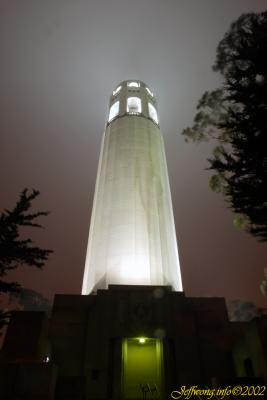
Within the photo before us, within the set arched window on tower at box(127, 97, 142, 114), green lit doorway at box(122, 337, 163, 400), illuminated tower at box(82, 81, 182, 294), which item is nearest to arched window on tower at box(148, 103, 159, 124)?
arched window on tower at box(127, 97, 142, 114)

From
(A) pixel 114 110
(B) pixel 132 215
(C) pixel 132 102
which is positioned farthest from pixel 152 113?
(B) pixel 132 215

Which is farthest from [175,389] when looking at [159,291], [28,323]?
[28,323]

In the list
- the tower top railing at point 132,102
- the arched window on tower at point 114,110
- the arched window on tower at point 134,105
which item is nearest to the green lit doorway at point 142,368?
the tower top railing at point 132,102

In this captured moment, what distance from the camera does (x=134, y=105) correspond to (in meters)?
40.3

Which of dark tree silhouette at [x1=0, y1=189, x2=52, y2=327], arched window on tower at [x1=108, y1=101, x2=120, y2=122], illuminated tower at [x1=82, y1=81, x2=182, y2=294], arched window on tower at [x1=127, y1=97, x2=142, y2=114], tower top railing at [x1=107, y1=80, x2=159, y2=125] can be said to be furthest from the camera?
arched window on tower at [x1=108, y1=101, x2=120, y2=122]

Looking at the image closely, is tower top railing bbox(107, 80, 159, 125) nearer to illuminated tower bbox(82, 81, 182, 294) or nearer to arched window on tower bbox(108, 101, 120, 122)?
arched window on tower bbox(108, 101, 120, 122)

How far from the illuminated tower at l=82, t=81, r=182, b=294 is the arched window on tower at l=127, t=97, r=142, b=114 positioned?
201cm

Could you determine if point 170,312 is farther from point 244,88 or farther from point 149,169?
point 149,169

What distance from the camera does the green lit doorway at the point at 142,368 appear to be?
1673 centimetres

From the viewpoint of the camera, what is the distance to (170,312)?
1881cm

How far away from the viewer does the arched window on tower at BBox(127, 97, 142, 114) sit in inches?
1536

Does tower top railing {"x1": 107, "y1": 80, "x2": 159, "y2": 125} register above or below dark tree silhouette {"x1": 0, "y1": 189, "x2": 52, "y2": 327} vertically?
above

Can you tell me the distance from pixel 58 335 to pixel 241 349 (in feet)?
32.9

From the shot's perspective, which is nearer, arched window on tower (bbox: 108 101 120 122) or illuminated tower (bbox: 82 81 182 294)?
illuminated tower (bbox: 82 81 182 294)
